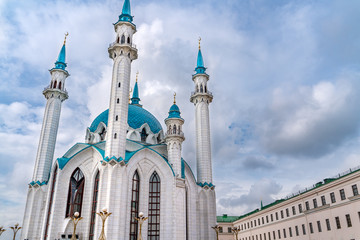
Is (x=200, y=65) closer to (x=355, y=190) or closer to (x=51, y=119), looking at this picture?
(x=51, y=119)

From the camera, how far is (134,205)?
36062 millimetres

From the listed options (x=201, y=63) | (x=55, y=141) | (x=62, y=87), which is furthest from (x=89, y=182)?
(x=201, y=63)

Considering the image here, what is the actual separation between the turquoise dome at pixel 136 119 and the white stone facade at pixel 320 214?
2271 cm

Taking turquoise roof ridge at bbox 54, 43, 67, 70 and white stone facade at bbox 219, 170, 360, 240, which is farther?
turquoise roof ridge at bbox 54, 43, 67, 70

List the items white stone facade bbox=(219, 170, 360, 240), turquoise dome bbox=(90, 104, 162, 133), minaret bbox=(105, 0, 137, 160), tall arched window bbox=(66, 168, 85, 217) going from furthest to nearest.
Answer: turquoise dome bbox=(90, 104, 162, 133) → tall arched window bbox=(66, 168, 85, 217) → minaret bbox=(105, 0, 137, 160) → white stone facade bbox=(219, 170, 360, 240)

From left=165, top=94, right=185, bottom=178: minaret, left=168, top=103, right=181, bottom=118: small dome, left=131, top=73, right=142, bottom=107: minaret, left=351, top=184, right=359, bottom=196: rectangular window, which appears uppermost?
left=131, top=73, right=142, bottom=107: minaret

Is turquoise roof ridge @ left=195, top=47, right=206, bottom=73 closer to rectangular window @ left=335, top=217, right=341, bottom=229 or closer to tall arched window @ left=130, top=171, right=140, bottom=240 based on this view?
tall arched window @ left=130, top=171, right=140, bottom=240

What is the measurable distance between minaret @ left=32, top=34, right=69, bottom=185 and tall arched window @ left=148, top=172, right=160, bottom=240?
13784 mm

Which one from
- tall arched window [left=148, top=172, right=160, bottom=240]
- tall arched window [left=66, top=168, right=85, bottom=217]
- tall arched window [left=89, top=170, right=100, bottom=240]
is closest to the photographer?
tall arched window [left=89, top=170, right=100, bottom=240]

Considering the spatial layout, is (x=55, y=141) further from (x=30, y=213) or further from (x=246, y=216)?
(x=246, y=216)

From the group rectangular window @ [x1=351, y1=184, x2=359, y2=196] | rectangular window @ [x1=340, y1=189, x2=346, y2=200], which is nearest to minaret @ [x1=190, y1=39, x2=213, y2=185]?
rectangular window @ [x1=340, y1=189, x2=346, y2=200]

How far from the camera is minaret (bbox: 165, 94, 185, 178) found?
39688 mm

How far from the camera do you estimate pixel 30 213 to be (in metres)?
38.4

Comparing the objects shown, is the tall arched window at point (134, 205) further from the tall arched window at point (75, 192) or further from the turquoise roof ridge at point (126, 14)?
the turquoise roof ridge at point (126, 14)
